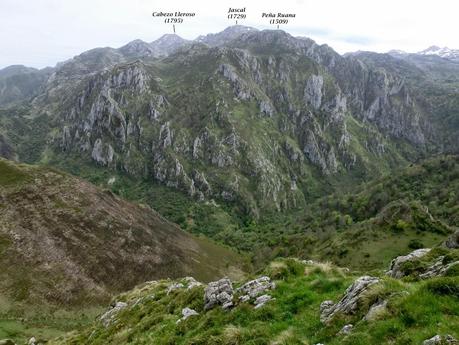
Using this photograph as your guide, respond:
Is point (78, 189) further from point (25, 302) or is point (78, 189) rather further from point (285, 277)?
point (285, 277)

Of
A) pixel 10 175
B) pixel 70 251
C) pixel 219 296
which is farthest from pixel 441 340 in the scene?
pixel 10 175

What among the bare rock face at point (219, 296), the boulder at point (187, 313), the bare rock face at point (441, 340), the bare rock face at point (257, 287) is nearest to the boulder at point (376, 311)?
the bare rock face at point (441, 340)

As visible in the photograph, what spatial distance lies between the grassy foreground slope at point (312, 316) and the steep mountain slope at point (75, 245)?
2561 inches

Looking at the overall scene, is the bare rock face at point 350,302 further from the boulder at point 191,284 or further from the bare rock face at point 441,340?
the boulder at point 191,284

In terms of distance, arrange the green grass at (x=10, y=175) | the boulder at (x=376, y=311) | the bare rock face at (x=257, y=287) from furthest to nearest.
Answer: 1. the green grass at (x=10, y=175)
2. the bare rock face at (x=257, y=287)
3. the boulder at (x=376, y=311)

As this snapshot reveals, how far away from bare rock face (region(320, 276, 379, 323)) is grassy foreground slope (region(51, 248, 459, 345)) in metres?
0.23

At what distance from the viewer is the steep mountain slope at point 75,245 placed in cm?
9062

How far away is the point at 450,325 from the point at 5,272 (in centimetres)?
9384

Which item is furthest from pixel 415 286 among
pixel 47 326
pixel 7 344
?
pixel 47 326

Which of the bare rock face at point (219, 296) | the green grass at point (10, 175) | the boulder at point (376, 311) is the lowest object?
the green grass at point (10, 175)

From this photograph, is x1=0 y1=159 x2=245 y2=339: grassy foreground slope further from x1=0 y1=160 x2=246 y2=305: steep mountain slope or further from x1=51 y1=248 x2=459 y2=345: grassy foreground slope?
x1=51 y1=248 x2=459 y2=345: grassy foreground slope

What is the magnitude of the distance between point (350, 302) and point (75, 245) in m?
97.5

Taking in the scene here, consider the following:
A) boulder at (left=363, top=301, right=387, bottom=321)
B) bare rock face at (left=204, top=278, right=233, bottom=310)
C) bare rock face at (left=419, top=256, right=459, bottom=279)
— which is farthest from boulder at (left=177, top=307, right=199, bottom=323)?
bare rock face at (left=419, top=256, right=459, bottom=279)

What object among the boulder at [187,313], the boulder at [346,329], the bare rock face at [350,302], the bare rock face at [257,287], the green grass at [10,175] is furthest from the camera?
the green grass at [10,175]
